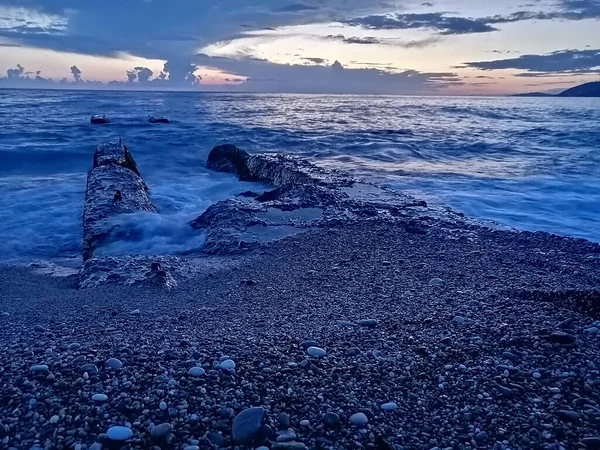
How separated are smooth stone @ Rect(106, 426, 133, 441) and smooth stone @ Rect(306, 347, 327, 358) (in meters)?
1.35

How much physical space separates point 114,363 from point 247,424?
1086 millimetres

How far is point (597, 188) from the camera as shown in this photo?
1245 centimetres

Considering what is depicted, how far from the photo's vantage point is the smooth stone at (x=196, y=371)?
3.07m

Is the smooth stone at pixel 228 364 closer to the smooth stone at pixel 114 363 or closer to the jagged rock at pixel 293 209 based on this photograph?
the smooth stone at pixel 114 363

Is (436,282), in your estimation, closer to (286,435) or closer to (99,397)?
(286,435)

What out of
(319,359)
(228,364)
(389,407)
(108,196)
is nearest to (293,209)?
(108,196)

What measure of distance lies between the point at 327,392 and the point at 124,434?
1177mm

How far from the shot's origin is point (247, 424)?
2.64 meters

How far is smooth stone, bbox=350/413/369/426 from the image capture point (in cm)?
273

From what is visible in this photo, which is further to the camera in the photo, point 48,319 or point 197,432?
point 48,319

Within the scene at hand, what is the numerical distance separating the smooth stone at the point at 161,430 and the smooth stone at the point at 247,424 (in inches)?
13.4

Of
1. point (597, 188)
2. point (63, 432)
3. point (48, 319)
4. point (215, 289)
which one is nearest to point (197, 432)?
A: point (63, 432)

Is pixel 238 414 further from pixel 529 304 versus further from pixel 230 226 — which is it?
pixel 230 226

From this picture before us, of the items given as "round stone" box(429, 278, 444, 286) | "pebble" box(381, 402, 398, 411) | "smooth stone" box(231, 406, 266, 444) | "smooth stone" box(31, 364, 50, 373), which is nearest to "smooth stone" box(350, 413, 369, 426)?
"pebble" box(381, 402, 398, 411)
